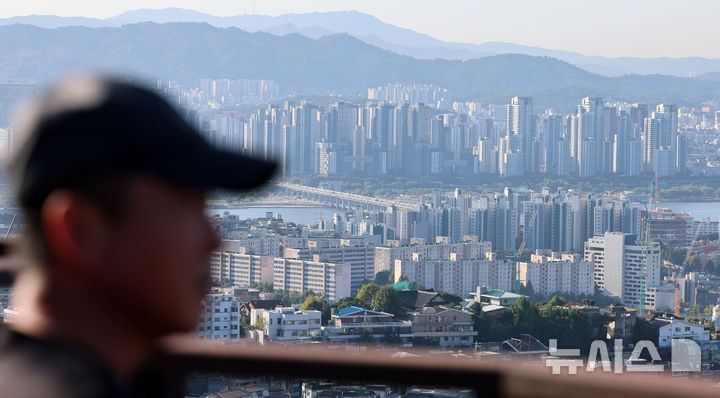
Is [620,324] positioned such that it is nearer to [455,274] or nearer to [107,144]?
[455,274]

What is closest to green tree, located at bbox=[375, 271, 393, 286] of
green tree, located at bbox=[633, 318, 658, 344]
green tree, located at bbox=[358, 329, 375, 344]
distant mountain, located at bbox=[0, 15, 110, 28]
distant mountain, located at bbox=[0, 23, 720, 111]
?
green tree, located at bbox=[633, 318, 658, 344]

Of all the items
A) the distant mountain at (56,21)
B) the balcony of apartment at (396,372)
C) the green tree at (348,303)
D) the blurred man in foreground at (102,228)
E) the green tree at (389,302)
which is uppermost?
the distant mountain at (56,21)

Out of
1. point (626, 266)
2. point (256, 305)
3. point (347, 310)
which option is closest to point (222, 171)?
point (256, 305)

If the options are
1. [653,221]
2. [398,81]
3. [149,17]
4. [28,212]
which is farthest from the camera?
[149,17]

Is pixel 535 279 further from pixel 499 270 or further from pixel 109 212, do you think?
pixel 109 212

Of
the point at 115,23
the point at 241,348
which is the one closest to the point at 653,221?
the point at 241,348

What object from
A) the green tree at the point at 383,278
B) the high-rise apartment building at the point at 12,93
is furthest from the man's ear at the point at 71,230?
the high-rise apartment building at the point at 12,93

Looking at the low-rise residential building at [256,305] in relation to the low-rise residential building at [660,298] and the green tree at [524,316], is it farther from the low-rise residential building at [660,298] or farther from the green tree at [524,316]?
the low-rise residential building at [660,298]
